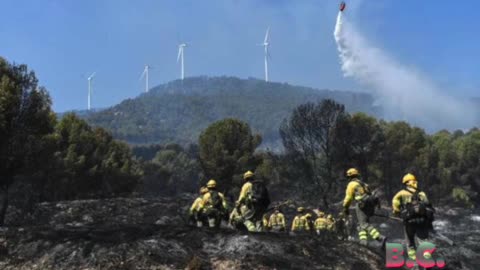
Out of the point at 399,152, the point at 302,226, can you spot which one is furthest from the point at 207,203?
the point at 399,152

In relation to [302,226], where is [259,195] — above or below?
above

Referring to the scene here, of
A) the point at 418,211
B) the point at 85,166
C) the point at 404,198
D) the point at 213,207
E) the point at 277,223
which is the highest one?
the point at 85,166

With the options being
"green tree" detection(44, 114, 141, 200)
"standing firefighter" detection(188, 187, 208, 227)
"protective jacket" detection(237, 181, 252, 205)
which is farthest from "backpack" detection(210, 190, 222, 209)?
"green tree" detection(44, 114, 141, 200)

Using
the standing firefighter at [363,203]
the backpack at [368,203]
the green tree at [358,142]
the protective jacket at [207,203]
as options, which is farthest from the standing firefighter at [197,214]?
the green tree at [358,142]

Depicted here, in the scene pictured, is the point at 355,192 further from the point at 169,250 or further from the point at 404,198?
the point at 169,250

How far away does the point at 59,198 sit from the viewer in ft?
199

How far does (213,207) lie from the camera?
63.8 ft

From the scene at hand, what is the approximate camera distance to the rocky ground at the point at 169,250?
46.4 feet

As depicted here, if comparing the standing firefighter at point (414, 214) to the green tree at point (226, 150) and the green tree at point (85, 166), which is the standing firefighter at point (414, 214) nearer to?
the green tree at point (85, 166)

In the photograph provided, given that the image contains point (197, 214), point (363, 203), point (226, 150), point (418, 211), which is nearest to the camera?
point (418, 211)

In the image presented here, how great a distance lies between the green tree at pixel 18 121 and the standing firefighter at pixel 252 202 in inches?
770

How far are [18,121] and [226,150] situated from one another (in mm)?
39080

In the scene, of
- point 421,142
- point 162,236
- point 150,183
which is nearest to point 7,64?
point 162,236

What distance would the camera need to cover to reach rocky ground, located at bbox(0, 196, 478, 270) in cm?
1416
